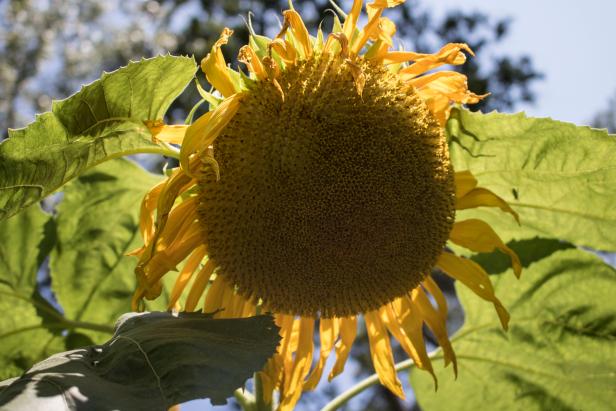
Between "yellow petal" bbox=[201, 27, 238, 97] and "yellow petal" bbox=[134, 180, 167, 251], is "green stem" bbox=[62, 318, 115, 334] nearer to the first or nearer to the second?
"yellow petal" bbox=[134, 180, 167, 251]

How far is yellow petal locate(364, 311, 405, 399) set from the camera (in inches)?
69.9

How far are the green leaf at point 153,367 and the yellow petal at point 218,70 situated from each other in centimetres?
42

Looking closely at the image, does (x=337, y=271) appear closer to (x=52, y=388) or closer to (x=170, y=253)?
(x=170, y=253)

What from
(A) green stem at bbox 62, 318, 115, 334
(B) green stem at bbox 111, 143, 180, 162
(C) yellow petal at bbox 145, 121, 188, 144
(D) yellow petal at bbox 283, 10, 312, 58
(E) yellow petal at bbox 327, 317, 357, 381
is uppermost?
(D) yellow petal at bbox 283, 10, 312, 58

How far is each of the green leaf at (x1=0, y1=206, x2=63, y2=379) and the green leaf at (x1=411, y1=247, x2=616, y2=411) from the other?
3.23 feet

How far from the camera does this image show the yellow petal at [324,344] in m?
1.78

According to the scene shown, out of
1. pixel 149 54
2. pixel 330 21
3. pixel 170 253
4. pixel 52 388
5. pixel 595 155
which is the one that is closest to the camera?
pixel 52 388

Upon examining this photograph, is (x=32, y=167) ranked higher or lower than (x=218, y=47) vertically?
lower

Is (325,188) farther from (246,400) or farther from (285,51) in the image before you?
(246,400)

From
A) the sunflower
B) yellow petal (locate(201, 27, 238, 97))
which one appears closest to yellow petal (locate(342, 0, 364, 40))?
the sunflower

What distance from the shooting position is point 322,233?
4.71ft

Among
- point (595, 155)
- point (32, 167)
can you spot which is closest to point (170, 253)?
point (32, 167)

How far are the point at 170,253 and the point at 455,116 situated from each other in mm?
639

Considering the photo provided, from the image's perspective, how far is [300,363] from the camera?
1768 mm
